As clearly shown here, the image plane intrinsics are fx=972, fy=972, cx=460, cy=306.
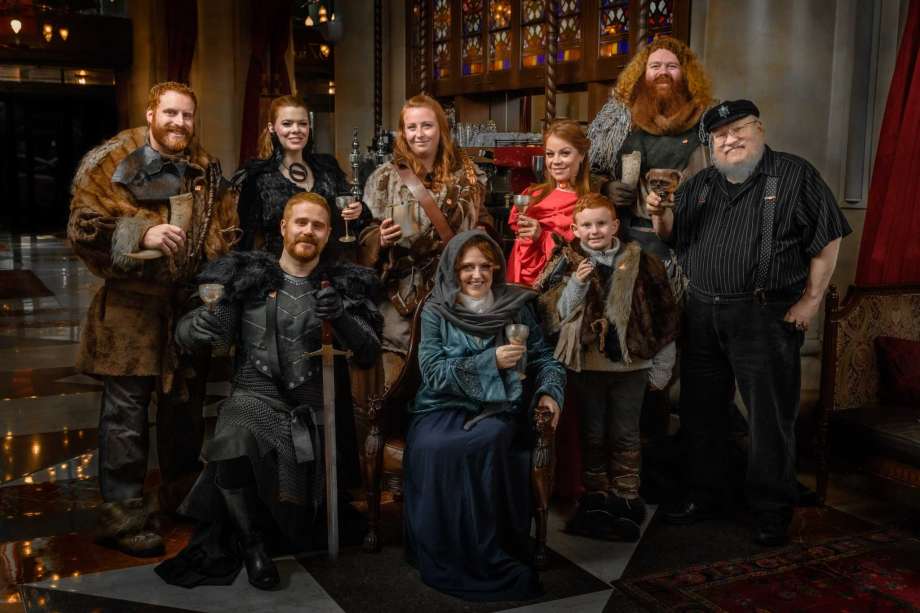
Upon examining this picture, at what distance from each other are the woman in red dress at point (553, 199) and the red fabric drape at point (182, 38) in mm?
9626

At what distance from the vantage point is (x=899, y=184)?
488 centimetres

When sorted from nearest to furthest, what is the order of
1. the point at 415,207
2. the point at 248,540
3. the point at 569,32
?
1. the point at 248,540
2. the point at 415,207
3. the point at 569,32

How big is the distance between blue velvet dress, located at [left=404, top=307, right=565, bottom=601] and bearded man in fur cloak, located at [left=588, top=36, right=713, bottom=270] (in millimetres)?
1062

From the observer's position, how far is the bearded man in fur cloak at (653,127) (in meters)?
4.36

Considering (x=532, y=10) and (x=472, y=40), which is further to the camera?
(x=472, y=40)

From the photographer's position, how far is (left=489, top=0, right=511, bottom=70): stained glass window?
8977mm

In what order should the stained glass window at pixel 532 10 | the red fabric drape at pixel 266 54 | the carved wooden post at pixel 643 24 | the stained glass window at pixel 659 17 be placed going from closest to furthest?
the stained glass window at pixel 659 17
the carved wooden post at pixel 643 24
the stained glass window at pixel 532 10
the red fabric drape at pixel 266 54

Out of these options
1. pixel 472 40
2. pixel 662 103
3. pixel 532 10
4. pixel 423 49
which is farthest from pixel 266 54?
pixel 662 103

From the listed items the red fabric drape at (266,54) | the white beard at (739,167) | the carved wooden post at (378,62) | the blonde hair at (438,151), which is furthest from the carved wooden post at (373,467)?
the red fabric drape at (266,54)

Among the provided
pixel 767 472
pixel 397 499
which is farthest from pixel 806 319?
pixel 397 499

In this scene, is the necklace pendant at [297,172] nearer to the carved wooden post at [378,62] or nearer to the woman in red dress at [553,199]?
the woman in red dress at [553,199]

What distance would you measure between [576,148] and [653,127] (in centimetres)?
51

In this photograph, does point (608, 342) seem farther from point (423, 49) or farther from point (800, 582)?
point (423, 49)

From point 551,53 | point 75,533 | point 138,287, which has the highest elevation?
point 551,53
